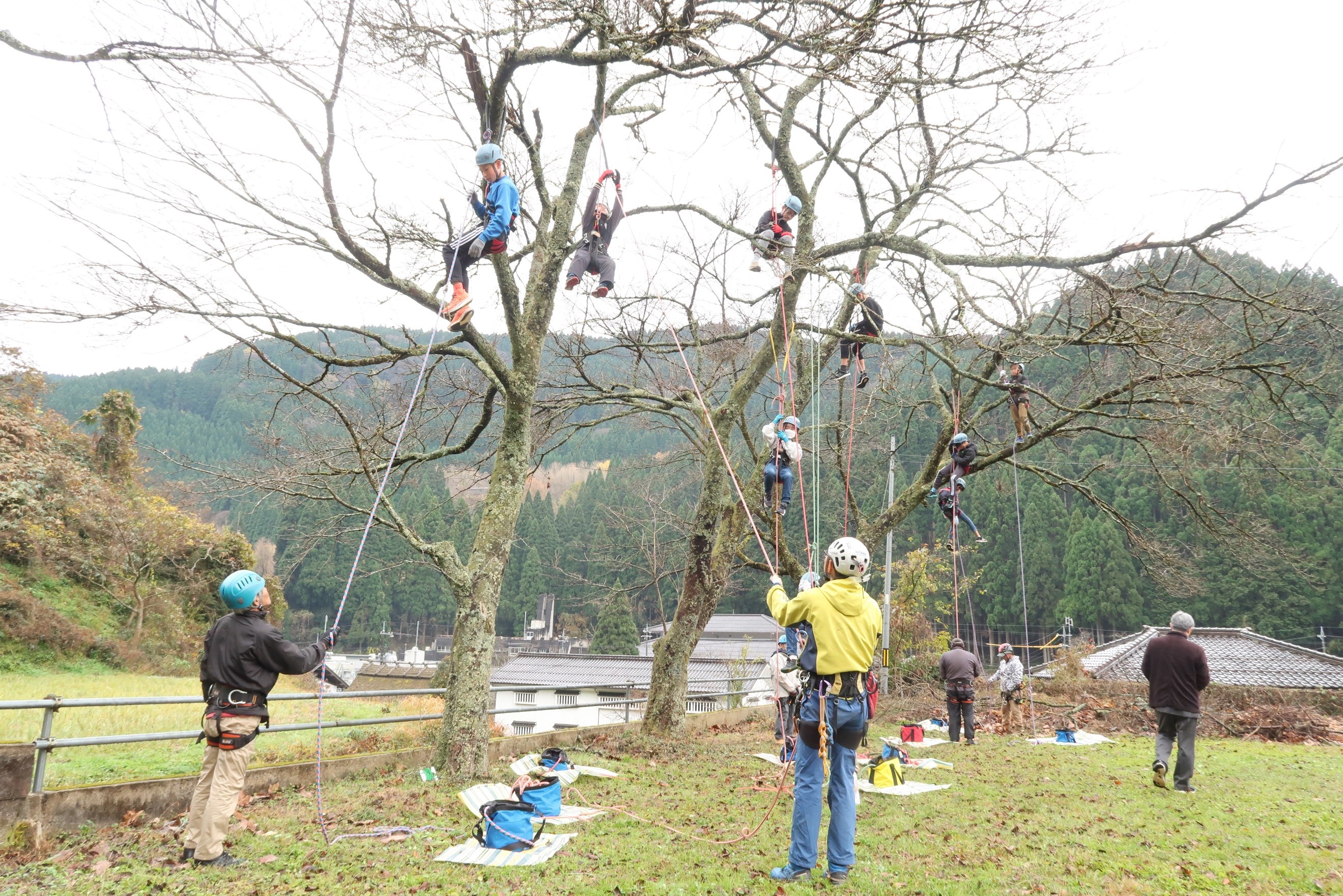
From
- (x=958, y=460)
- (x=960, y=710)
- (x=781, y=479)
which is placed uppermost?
(x=958, y=460)

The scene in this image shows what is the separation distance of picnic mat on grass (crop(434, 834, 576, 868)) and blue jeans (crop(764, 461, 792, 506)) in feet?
15.6

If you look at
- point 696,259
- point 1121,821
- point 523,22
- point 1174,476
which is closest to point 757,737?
point 1121,821

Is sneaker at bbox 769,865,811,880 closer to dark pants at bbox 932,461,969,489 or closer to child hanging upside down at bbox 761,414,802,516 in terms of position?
child hanging upside down at bbox 761,414,802,516

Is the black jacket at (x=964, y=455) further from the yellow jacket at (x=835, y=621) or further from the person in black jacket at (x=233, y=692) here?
the person in black jacket at (x=233, y=692)

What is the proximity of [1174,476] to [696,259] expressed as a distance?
11021 millimetres

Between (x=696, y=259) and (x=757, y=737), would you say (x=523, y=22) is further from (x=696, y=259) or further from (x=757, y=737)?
(x=757, y=737)

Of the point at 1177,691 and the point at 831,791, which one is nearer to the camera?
the point at 831,791

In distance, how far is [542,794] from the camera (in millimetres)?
6312

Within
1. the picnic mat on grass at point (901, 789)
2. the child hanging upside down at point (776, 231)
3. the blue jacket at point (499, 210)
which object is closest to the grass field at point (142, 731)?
the picnic mat on grass at point (901, 789)

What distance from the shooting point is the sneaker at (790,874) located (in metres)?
4.84

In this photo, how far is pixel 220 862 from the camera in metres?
5.07

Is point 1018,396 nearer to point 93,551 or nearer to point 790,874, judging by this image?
point 790,874

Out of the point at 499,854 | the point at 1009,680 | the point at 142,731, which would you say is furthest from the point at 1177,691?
the point at 142,731

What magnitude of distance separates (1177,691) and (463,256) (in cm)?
879
